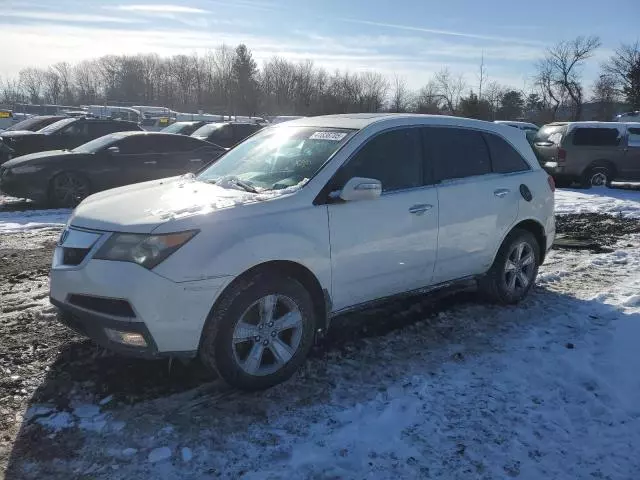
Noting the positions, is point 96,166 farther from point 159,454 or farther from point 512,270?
point 159,454

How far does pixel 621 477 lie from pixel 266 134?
3712 millimetres

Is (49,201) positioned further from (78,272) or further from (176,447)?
(176,447)

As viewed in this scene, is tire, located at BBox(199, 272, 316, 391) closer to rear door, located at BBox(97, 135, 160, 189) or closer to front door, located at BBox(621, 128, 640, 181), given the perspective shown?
rear door, located at BBox(97, 135, 160, 189)

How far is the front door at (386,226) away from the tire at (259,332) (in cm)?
36

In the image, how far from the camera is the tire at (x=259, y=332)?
3514 millimetres

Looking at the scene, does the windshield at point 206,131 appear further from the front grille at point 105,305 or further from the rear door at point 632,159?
the front grille at point 105,305

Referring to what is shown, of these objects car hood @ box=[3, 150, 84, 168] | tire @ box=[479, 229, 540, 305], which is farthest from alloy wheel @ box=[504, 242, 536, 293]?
car hood @ box=[3, 150, 84, 168]

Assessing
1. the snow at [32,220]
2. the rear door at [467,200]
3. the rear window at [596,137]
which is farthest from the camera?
the rear window at [596,137]

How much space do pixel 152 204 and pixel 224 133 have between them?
14.4 meters

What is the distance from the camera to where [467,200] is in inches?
192

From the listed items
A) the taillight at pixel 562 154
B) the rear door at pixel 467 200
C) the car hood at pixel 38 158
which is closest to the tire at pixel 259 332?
the rear door at pixel 467 200

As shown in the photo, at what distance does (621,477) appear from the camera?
293 centimetres

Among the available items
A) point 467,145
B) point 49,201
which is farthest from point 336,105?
point 467,145

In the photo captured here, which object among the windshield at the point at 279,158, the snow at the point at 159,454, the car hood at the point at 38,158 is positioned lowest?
the snow at the point at 159,454
